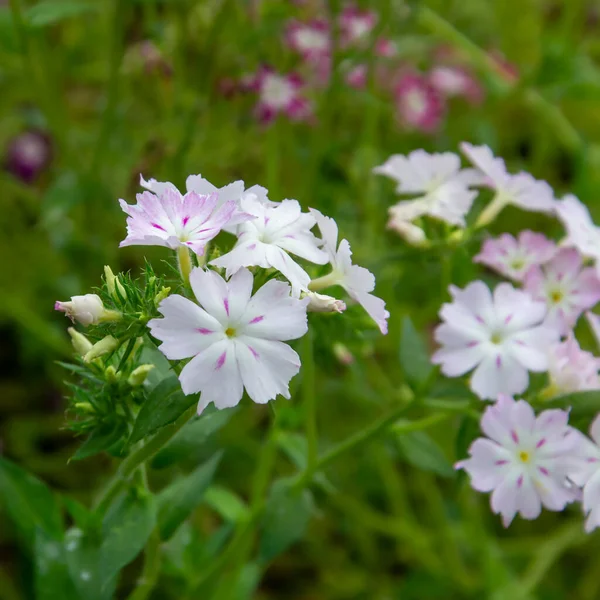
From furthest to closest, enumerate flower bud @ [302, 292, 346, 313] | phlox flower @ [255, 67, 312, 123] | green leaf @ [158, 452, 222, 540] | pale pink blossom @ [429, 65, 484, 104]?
1. pale pink blossom @ [429, 65, 484, 104]
2. phlox flower @ [255, 67, 312, 123]
3. green leaf @ [158, 452, 222, 540]
4. flower bud @ [302, 292, 346, 313]

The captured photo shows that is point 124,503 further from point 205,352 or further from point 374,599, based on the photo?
point 374,599

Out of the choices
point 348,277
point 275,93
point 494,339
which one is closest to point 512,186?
point 494,339

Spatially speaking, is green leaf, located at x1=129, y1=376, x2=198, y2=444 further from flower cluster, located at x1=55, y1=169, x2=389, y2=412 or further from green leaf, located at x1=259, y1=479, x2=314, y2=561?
green leaf, located at x1=259, y1=479, x2=314, y2=561

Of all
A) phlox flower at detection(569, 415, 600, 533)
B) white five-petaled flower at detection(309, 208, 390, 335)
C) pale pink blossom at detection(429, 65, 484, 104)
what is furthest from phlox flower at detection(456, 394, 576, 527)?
pale pink blossom at detection(429, 65, 484, 104)

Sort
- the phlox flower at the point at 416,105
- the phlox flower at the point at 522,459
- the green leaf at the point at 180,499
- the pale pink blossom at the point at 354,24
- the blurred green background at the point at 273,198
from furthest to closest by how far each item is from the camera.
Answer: the phlox flower at the point at 416,105
the pale pink blossom at the point at 354,24
the blurred green background at the point at 273,198
the green leaf at the point at 180,499
the phlox flower at the point at 522,459

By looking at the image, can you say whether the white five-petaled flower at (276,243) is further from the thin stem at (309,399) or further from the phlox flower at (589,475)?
the phlox flower at (589,475)

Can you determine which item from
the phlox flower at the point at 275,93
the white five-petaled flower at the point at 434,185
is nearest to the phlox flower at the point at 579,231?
the white five-petaled flower at the point at 434,185
